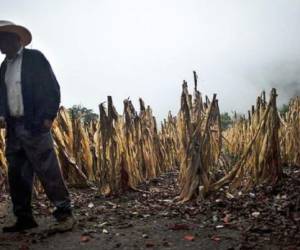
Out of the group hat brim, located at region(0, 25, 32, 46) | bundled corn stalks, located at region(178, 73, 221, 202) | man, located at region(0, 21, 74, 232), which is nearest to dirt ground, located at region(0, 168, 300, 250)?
bundled corn stalks, located at region(178, 73, 221, 202)

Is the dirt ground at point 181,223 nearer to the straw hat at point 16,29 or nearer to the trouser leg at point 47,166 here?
the trouser leg at point 47,166

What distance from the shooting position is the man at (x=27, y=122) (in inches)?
174

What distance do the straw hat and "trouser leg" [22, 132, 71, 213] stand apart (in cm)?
100

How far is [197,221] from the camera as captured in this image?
Result: 174 inches

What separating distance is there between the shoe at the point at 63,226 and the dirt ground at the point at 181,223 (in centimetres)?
5

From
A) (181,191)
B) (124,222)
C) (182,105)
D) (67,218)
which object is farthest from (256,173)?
Answer: (67,218)

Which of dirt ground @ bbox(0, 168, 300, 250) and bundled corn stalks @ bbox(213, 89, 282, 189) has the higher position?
bundled corn stalks @ bbox(213, 89, 282, 189)

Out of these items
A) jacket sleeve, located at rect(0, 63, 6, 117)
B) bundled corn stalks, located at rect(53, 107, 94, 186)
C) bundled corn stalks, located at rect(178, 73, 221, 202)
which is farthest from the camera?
bundled corn stalks, located at rect(53, 107, 94, 186)

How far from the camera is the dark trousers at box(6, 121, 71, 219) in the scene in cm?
441

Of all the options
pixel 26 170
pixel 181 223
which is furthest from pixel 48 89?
pixel 181 223

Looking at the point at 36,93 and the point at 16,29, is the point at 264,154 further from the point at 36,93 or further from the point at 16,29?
the point at 16,29

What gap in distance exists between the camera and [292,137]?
→ 830cm

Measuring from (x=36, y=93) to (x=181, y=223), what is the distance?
182 cm

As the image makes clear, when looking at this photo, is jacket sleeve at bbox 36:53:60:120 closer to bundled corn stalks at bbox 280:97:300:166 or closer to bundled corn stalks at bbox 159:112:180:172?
bundled corn stalks at bbox 280:97:300:166
